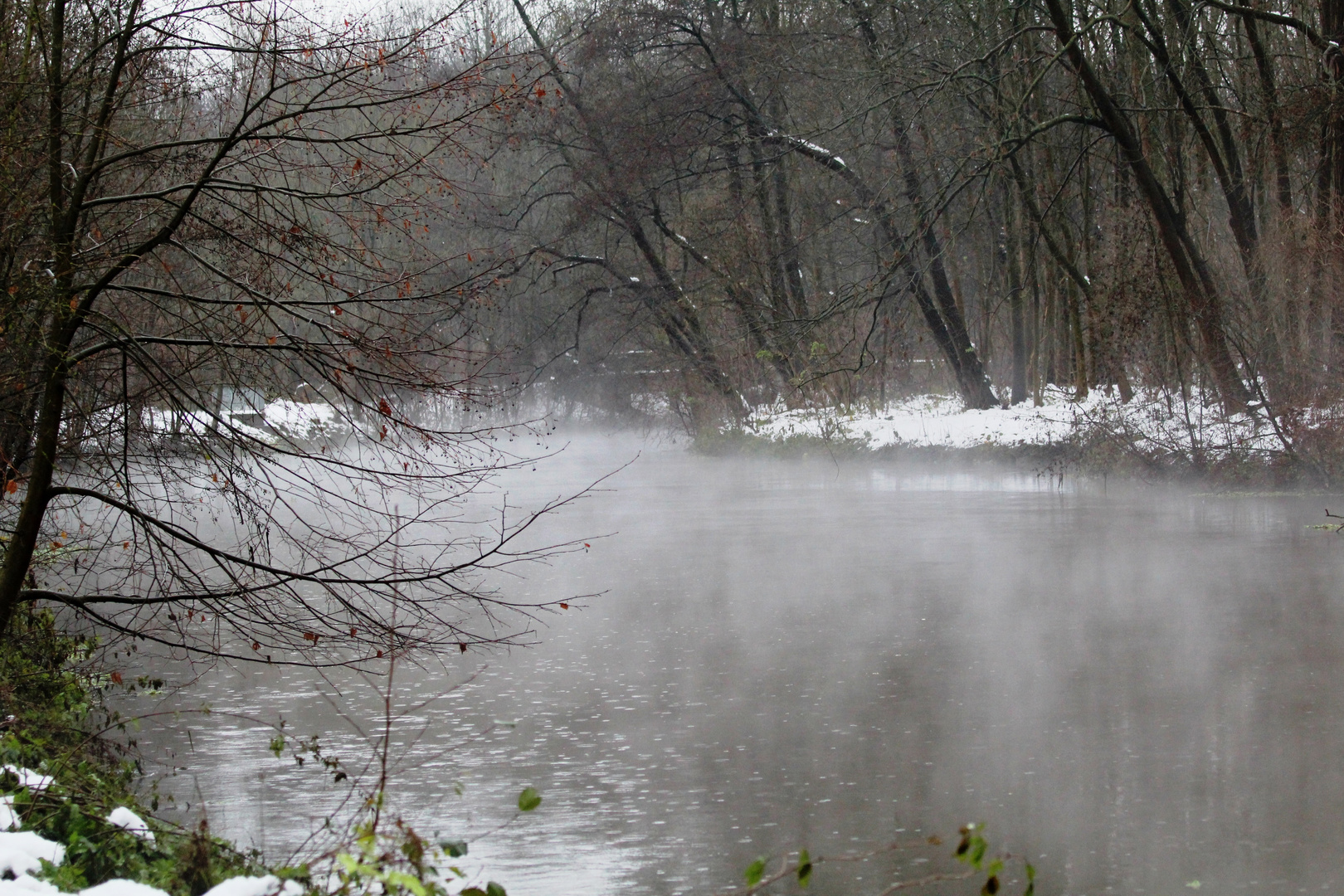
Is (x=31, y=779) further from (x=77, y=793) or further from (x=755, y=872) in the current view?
(x=755, y=872)

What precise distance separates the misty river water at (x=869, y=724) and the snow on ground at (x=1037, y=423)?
4135 millimetres

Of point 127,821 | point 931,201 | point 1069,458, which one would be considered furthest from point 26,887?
point 1069,458

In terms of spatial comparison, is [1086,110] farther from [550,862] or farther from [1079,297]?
[550,862]

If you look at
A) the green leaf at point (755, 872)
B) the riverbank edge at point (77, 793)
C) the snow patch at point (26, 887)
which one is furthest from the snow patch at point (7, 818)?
the green leaf at point (755, 872)

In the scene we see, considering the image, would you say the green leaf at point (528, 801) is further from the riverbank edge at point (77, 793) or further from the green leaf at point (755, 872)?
the green leaf at point (755, 872)

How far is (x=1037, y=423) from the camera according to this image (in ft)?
84.6

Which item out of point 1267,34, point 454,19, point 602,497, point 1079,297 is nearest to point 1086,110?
point 1267,34

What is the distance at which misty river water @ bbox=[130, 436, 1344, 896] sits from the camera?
20.9 ft

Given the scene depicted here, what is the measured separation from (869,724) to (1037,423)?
18202 millimetres

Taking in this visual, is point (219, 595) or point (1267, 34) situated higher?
point (1267, 34)

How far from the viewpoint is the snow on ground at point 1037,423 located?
20000mm

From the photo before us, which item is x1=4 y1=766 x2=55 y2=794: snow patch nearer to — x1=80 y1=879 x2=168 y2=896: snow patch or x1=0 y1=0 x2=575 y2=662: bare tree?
x1=0 y1=0 x2=575 y2=662: bare tree

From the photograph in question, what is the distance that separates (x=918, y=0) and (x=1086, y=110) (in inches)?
149

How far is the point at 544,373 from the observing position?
34.9m
